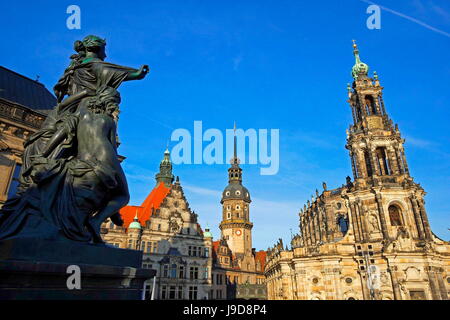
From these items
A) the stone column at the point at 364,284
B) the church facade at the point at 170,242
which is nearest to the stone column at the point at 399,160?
the stone column at the point at 364,284

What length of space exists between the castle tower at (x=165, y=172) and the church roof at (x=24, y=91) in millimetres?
33829

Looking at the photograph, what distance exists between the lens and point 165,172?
58281mm

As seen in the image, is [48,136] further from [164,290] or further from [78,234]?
[164,290]

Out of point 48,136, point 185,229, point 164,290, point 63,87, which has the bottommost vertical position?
point 164,290

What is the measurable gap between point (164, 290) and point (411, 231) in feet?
107

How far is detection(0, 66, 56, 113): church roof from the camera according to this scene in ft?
68.6

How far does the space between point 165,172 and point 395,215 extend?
Result: 41260mm

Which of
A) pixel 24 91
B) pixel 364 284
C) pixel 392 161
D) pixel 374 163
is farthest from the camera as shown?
pixel 392 161

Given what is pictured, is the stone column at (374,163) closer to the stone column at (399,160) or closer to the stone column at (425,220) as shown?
the stone column at (399,160)

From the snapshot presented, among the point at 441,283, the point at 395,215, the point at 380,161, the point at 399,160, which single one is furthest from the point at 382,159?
the point at 441,283

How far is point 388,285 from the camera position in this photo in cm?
3319

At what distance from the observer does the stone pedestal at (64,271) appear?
12.1ft

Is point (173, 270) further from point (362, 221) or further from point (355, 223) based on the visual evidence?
point (362, 221)
